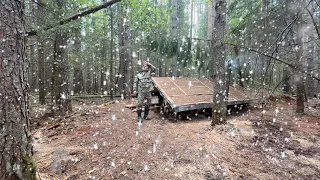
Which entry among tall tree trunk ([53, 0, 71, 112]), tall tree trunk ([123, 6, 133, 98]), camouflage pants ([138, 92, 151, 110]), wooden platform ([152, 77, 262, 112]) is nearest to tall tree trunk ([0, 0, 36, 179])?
camouflage pants ([138, 92, 151, 110])

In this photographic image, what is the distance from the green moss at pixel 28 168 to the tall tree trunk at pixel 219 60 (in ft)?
19.5

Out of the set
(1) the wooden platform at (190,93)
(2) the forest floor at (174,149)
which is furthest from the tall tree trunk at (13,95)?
(1) the wooden platform at (190,93)

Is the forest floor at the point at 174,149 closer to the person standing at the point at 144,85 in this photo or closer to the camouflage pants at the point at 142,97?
the camouflage pants at the point at 142,97

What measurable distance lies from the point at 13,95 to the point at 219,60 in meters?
6.30

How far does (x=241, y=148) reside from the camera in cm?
578

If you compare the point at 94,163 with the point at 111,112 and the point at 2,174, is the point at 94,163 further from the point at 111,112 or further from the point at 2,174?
the point at 111,112

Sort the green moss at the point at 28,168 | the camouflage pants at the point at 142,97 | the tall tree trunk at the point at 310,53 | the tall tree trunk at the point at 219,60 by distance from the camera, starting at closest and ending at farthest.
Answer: the green moss at the point at 28,168, the tall tree trunk at the point at 219,60, the camouflage pants at the point at 142,97, the tall tree trunk at the point at 310,53

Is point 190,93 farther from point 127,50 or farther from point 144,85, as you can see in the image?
point 127,50

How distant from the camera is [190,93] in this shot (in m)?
9.88

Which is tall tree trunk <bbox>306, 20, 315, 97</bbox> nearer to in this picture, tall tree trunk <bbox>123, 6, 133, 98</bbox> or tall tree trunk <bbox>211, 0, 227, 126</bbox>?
tall tree trunk <bbox>211, 0, 227, 126</bbox>

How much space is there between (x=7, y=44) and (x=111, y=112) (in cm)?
763

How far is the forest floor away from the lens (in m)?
4.41

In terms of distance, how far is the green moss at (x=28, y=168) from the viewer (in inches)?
109

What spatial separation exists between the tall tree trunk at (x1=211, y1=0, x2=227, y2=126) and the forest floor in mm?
555
